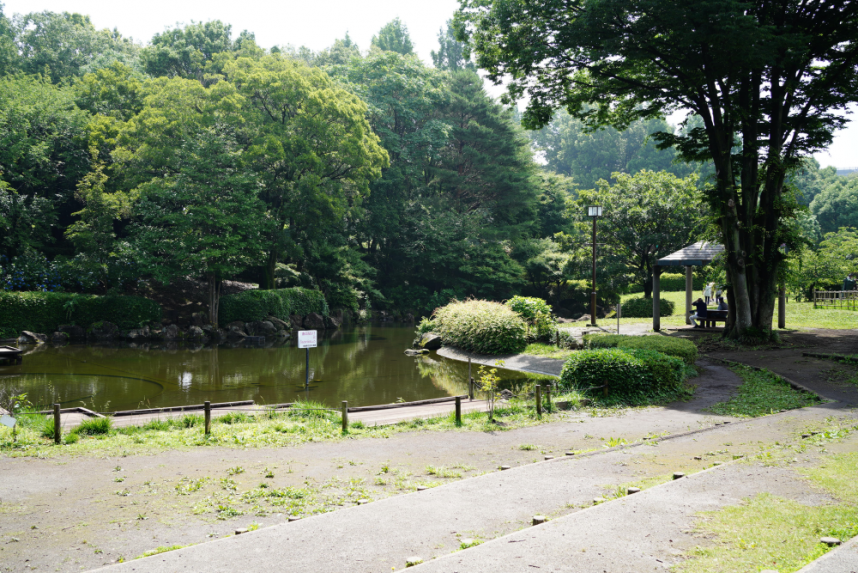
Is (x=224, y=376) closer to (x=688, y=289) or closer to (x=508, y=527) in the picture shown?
(x=508, y=527)

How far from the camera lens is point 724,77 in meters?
18.1

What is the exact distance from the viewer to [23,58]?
4816 centimetres

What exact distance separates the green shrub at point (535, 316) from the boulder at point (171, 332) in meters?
15.0

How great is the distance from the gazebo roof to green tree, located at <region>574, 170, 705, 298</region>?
866 cm

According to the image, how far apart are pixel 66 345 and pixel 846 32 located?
28028mm

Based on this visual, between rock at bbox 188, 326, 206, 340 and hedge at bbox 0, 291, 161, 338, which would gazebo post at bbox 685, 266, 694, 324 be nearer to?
rock at bbox 188, 326, 206, 340

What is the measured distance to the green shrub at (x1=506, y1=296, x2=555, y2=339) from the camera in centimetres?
2012

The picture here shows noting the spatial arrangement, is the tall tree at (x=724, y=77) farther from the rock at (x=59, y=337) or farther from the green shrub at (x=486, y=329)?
the rock at (x=59, y=337)

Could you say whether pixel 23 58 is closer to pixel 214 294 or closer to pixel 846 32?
pixel 214 294

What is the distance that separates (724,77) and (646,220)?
1344 cm

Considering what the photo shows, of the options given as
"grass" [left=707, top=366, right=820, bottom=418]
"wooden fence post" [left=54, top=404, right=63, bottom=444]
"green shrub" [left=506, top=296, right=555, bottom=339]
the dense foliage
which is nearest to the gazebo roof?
"green shrub" [left=506, top=296, right=555, bottom=339]

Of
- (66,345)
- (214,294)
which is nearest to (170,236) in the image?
(214,294)

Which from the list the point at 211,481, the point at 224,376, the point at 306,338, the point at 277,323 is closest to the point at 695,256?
the point at 306,338

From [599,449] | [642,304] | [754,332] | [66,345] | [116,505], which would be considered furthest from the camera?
[642,304]
